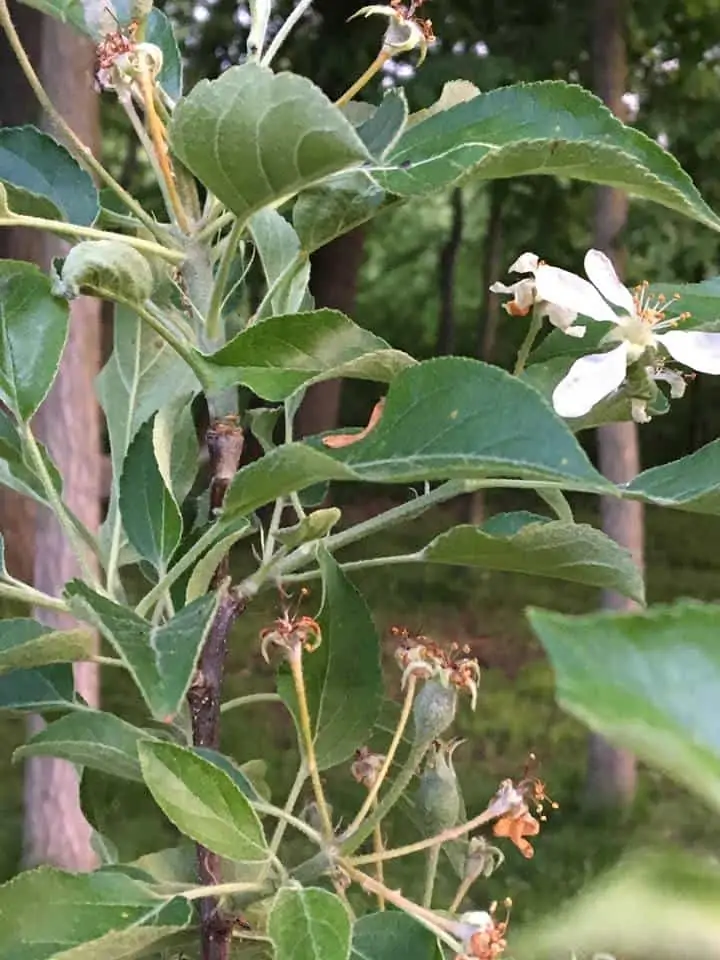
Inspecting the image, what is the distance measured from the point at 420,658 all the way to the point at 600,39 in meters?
1.53

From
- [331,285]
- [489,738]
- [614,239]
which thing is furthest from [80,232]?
[331,285]

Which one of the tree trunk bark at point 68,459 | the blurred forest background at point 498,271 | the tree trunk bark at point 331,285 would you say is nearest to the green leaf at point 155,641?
the blurred forest background at point 498,271

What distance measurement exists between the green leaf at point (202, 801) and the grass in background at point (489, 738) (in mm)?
174

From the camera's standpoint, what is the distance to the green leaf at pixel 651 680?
0.14 meters

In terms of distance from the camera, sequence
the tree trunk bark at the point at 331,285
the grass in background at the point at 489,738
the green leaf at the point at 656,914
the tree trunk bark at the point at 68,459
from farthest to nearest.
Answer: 1. the tree trunk bark at the point at 331,285
2. the grass in background at the point at 489,738
3. the tree trunk bark at the point at 68,459
4. the green leaf at the point at 656,914

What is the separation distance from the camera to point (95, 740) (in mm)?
369

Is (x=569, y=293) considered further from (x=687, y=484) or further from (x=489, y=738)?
(x=489, y=738)

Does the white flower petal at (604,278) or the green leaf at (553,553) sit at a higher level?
the white flower petal at (604,278)

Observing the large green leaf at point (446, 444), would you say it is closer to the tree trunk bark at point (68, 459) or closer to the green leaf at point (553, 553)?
the green leaf at point (553, 553)

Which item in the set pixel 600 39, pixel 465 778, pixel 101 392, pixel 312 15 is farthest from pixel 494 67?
pixel 101 392

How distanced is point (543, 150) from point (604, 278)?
0.09 m

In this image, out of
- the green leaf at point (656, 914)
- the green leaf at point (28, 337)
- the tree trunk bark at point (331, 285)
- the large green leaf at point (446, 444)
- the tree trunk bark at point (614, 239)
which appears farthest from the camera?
the tree trunk bark at point (331, 285)

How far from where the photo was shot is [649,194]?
319 mm

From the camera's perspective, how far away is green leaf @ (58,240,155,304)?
314mm
